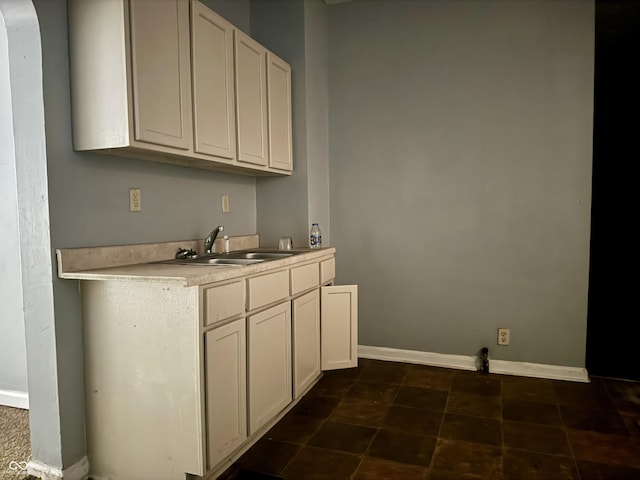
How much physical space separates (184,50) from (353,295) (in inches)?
73.8

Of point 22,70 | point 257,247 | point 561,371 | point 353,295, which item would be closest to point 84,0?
point 22,70

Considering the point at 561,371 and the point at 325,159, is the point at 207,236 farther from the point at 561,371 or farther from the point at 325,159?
the point at 561,371

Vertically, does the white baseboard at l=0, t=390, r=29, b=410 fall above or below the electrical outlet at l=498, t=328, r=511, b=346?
below

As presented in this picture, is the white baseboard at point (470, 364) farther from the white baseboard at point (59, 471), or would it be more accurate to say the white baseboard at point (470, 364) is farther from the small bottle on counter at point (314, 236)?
the white baseboard at point (59, 471)

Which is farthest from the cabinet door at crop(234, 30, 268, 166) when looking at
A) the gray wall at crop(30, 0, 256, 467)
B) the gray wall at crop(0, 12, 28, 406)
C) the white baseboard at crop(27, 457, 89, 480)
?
the white baseboard at crop(27, 457, 89, 480)

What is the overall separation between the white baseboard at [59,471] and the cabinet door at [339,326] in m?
1.54

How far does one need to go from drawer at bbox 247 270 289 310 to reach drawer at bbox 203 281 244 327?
9cm

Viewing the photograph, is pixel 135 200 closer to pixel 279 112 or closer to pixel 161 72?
pixel 161 72

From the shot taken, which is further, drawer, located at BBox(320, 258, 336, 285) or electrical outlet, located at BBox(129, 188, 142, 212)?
drawer, located at BBox(320, 258, 336, 285)

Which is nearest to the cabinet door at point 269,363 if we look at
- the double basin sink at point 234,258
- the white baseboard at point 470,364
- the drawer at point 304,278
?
the drawer at point 304,278

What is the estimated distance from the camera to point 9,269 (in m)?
2.69

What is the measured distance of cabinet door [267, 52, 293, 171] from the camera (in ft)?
9.84

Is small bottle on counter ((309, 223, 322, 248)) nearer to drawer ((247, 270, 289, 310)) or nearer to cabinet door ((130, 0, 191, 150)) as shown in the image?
drawer ((247, 270, 289, 310))

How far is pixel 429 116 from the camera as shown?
3379 mm
